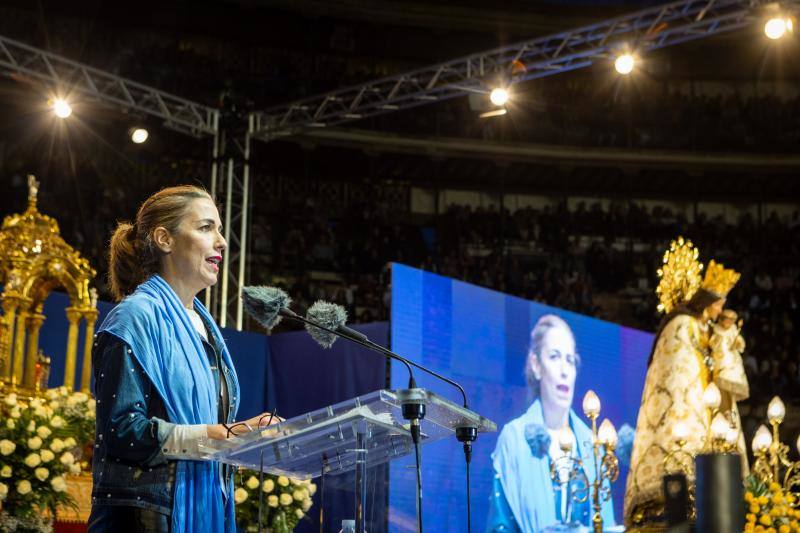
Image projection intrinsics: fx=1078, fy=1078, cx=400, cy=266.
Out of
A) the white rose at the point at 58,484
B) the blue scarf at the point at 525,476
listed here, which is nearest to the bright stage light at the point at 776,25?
the blue scarf at the point at 525,476

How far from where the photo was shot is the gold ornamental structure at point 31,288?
711 cm

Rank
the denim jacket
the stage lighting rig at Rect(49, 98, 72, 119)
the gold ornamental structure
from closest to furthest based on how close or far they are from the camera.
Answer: the denim jacket → the gold ornamental structure → the stage lighting rig at Rect(49, 98, 72, 119)

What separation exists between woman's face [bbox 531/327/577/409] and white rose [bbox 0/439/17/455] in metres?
4.58

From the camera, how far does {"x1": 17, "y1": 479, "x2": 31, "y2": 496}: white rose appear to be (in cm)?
538

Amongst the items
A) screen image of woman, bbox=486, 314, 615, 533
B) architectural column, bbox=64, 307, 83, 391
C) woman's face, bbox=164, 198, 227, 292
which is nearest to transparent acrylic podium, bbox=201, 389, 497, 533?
woman's face, bbox=164, 198, 227, 292

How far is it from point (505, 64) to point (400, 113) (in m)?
7.53

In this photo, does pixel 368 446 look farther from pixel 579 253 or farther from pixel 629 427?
pixel 579 253

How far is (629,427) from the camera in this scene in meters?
9.97

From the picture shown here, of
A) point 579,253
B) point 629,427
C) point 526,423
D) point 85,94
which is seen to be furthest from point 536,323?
point 579,253

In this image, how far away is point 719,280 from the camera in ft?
23.7

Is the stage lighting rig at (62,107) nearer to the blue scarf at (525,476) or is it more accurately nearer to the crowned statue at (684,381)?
the blue scarf at (525,476)

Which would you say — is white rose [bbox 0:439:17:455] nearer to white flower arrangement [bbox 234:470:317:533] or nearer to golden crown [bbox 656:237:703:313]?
white flower arrangement [bbox 234:470:317:533]

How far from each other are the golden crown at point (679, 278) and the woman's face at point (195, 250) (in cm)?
513

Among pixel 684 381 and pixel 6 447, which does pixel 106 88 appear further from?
pixel 684 381
